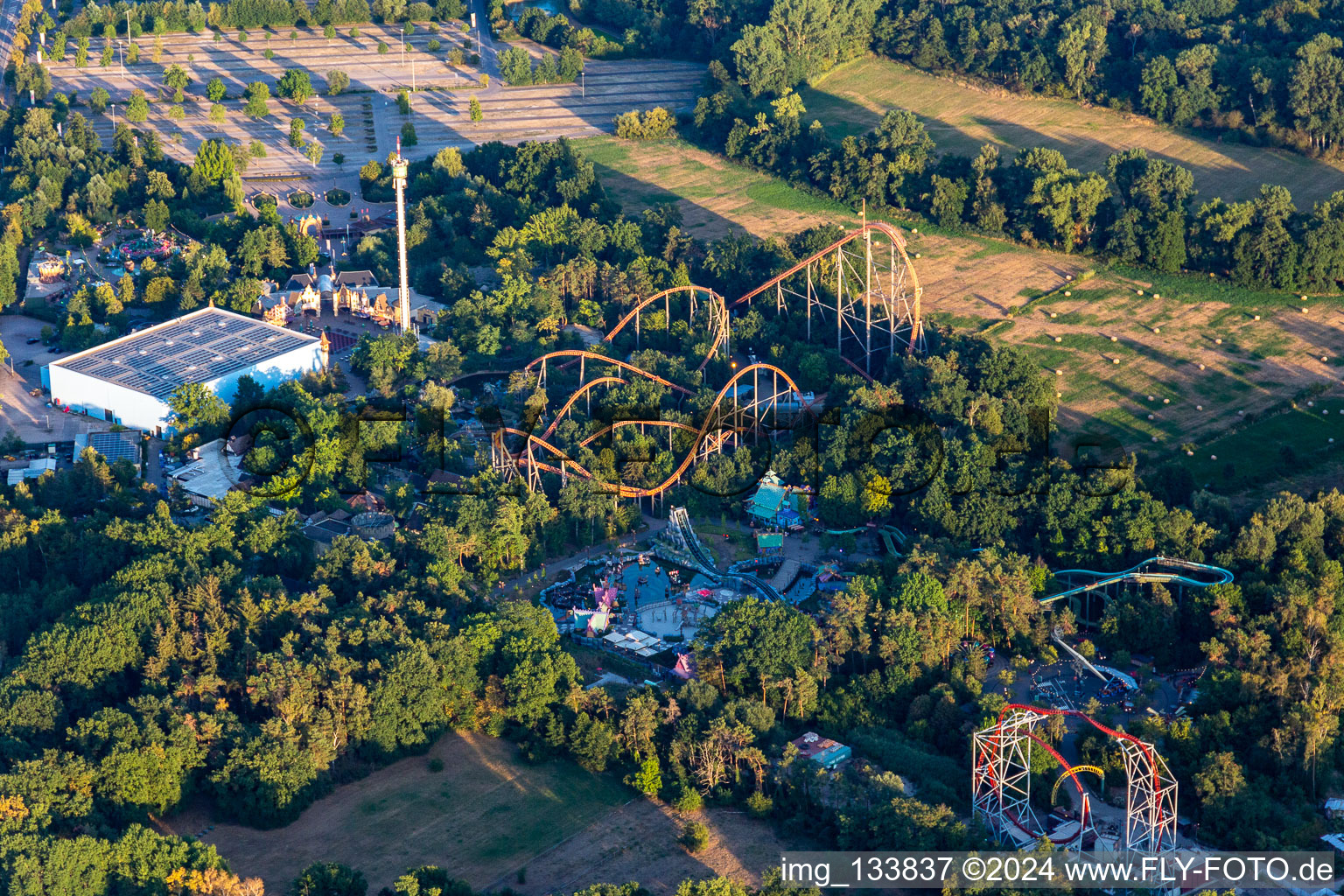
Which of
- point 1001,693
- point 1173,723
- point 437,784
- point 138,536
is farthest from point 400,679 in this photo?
point 1173,723

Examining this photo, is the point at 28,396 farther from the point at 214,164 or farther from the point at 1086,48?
the point at 1086,48

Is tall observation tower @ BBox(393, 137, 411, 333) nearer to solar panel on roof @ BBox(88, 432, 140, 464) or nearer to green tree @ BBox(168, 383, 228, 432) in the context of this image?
green tree @ BBox(168, 383, 228, 432)

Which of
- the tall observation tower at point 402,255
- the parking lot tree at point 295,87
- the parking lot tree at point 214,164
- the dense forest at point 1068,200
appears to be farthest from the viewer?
the parking lot tree at point 295,87

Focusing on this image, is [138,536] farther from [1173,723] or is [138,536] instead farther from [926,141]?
[926,141]

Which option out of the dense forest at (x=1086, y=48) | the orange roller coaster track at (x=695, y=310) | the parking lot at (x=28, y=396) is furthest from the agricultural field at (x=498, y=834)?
the dense forest at (x=1086, y=48)

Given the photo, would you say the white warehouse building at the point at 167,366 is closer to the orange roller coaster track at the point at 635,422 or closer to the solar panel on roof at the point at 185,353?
the solar panel on roof at the point at 185,353

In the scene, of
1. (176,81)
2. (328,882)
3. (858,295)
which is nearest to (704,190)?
(858,295)

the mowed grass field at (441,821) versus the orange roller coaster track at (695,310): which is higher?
the orange roller coaster track at (695,310)
